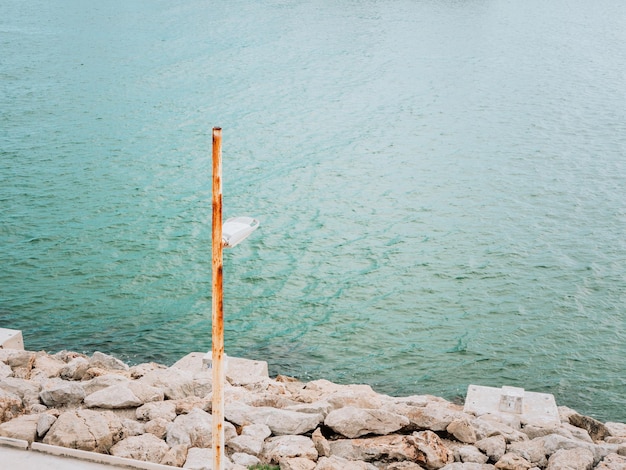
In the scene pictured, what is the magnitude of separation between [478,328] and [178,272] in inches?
189

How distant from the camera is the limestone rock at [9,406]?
20.5 feet

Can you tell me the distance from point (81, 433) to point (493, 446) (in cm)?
316

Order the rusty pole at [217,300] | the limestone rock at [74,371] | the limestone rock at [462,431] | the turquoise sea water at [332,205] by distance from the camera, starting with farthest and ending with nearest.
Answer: the turquoise sea water at [332,205], the limestone rock at [74,371], the limestone rock at [462,431], the rusty pole at [217,300]

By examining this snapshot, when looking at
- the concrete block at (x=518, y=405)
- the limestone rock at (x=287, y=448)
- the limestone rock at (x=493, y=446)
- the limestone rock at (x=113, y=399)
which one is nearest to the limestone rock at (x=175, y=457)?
the limestone rock at (x=287, y=448)

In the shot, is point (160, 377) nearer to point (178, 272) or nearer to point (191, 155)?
point (178, 272)

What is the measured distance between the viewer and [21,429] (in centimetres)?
577

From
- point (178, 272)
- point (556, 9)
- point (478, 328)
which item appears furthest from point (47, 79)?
point (556, 9)

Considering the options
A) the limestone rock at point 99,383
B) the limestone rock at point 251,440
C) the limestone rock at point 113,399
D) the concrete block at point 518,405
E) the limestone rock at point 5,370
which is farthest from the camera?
the limestone rock at point 5,370

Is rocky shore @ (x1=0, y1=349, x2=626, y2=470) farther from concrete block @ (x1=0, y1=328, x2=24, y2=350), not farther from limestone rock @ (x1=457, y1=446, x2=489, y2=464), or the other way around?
concrete block @ (x1=0, y1=328, x2=24, y2=350)

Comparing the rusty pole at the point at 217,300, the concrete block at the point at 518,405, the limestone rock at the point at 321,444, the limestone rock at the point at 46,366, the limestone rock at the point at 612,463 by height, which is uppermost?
the rusty pole at the point at 217,300

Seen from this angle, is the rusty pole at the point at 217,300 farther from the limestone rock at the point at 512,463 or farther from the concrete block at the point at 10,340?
the concrete block at the point at 10,340

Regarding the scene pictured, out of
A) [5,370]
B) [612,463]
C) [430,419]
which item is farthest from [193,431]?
[612,463]

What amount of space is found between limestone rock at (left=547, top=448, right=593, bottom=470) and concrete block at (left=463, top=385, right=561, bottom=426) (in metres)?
1.11

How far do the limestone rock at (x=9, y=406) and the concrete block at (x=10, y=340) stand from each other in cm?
248
